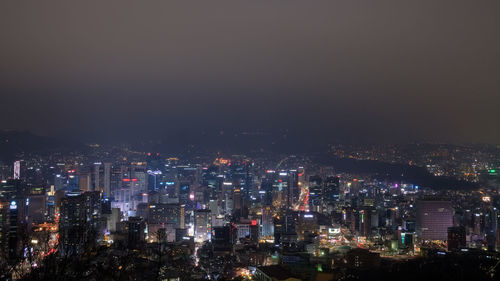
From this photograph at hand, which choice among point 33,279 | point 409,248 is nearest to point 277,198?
point 409,248

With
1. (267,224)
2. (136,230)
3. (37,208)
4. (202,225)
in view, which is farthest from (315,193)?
(37,208)

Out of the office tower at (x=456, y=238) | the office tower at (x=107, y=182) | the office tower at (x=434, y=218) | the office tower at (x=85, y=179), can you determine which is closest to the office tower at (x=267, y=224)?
the office tower at (x=434, y=218)

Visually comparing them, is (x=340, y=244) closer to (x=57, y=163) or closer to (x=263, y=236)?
(x=263, y=236)

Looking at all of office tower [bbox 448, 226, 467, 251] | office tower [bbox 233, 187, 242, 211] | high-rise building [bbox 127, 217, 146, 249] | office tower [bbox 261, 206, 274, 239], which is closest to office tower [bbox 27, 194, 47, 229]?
high-rise building [bbox 127, 217, 146, 249]

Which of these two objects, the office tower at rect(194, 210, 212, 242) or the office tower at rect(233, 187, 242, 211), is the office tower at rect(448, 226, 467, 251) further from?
the office tower at rect(233, 187, 242, 211)

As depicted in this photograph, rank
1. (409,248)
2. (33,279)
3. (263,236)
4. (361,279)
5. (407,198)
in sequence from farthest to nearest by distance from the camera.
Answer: (407,198)
(263,236)
(409,248)
(361,279)
(33,279)

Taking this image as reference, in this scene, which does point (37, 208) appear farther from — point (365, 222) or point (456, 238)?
point (456, 238)
